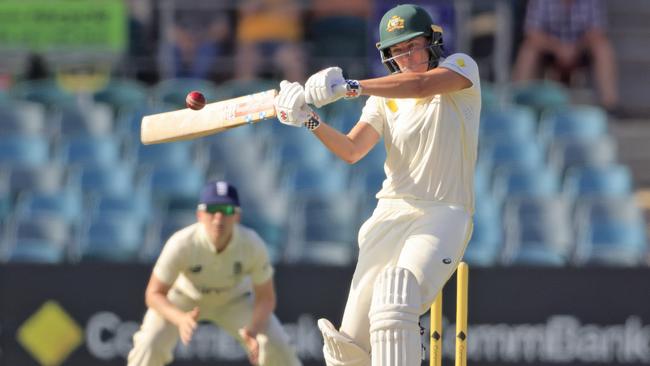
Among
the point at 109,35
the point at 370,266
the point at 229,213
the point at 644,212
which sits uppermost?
the point at 109,35

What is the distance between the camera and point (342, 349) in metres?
5.38

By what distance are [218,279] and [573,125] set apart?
4265 millimetres

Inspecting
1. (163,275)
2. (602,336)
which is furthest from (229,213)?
(602,336)

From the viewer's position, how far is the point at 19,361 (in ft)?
29.0

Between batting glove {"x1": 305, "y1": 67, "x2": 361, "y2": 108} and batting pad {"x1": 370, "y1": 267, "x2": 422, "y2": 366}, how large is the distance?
0.68 m

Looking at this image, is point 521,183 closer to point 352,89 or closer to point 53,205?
point 53,205

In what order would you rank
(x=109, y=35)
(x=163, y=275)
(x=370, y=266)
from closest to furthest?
(x=370, y=266), (x=163, y=275), (x=109, y=35)

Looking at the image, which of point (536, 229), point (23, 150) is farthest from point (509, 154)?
point (23, 150)

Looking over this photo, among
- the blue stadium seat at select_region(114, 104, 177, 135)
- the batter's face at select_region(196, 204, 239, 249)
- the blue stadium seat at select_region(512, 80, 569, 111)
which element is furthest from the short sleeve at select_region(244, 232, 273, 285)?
the blue stadium seat at select_region(512, 80, 569, 111)

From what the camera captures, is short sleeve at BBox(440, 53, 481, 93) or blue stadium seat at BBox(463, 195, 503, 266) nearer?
short sleeve at BBox(440, 53, 481, 93)

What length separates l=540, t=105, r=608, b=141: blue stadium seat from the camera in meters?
11.1

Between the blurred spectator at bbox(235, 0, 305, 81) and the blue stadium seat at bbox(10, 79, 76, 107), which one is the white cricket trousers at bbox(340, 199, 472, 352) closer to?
the blue stadium seat at bbox(10, 79, 76, 107)

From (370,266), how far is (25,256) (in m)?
4.75

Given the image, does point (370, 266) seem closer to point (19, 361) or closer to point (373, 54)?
point (19, 361)
